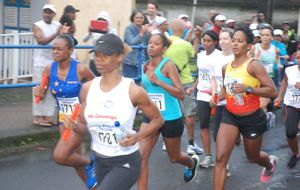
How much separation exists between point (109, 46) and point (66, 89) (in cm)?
186

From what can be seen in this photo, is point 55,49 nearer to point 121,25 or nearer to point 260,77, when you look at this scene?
point 260,77

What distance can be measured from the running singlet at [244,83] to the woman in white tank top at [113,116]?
6.10 ft

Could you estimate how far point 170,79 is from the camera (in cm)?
661

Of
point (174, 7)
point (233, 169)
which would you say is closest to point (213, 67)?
point (233, 169)

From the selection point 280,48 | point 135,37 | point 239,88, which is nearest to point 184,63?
point 239,88

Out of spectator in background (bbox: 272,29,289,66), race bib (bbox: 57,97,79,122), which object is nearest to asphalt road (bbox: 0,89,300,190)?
race bib (bbox: 57,97,79,122)

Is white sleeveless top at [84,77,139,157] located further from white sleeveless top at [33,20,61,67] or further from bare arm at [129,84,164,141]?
white sleeveless top at [33,20,61,67]

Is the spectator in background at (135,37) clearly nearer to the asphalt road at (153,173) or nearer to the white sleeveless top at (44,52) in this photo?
the white sleeveless top at (44,52)

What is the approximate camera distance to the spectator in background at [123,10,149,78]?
35.6 feet

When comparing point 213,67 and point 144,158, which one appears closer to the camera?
point 144,158

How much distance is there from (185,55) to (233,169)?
5.33 feet

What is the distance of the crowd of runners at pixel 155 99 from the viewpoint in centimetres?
476

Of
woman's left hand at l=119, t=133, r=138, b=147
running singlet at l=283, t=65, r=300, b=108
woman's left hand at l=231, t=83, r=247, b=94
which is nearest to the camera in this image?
woman's left hand at l=119, t=133, r=138, b=147

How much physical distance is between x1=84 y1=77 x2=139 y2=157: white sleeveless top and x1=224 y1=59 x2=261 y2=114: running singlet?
202 centimetres
